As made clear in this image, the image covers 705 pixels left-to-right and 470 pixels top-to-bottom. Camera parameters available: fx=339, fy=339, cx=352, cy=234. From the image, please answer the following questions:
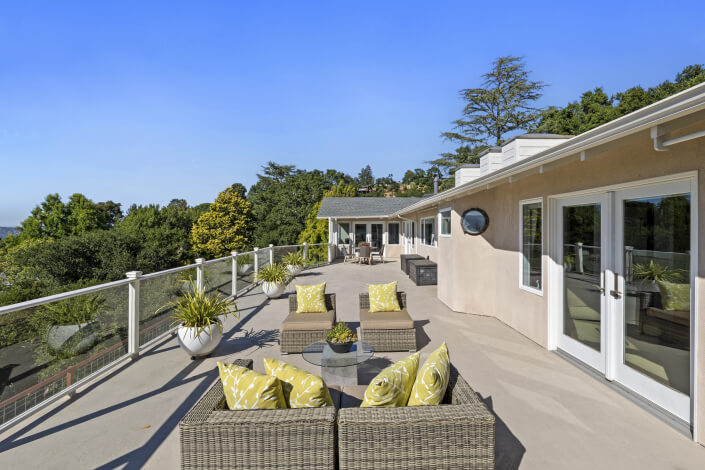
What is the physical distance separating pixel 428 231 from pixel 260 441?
11522 mm

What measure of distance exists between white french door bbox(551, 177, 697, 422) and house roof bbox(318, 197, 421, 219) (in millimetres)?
12781

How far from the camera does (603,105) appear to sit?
75.0ft

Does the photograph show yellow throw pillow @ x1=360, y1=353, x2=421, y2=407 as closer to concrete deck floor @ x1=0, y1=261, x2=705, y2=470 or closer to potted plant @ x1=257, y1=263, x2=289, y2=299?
concrete deck floor @ x1=0, y1=261, x2=705, y2=470

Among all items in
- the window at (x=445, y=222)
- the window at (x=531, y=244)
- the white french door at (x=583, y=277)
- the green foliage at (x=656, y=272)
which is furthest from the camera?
the window at (x=445, y=222)

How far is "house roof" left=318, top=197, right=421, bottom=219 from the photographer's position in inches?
706

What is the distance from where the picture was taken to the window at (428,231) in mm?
12187

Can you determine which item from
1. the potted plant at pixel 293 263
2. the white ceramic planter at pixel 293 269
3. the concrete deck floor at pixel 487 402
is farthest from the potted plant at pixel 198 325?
the potted plant at pixel 293 263

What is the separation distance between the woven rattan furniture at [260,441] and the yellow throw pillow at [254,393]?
0.09 meters

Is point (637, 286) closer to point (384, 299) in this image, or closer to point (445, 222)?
→ point (384, 299)

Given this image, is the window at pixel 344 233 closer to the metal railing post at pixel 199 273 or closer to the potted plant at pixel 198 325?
the metal railing post at pixel 199 273

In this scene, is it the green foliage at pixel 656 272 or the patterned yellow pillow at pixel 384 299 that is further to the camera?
the patterned yellow pillow at pixel 384 299

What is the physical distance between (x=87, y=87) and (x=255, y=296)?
381 inches

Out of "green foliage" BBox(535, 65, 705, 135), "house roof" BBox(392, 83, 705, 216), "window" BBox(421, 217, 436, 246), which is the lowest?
"window" BBox(421, 217, 436, 246)

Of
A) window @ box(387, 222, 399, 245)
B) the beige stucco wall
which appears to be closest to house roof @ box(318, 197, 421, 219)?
window @ box(387, 222, 399, 245)
